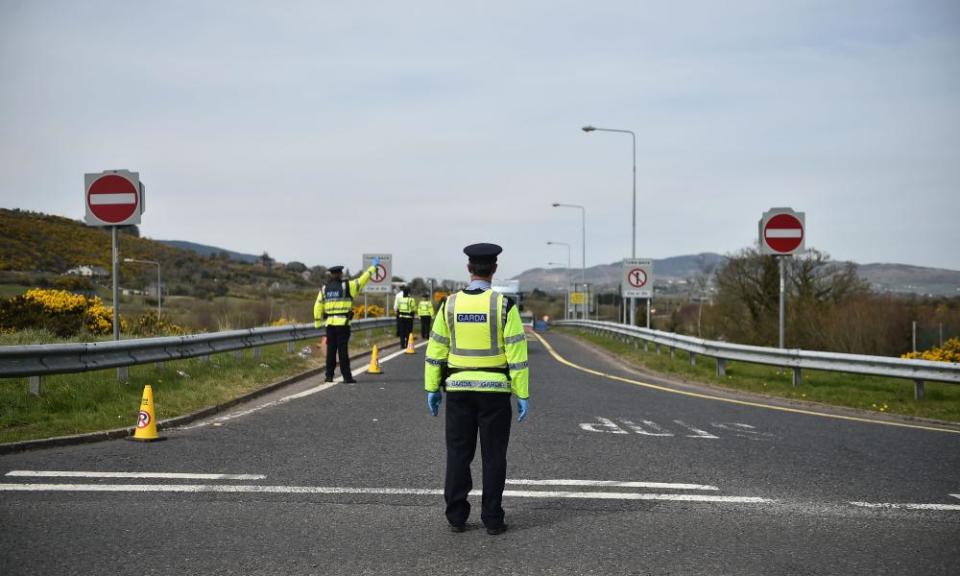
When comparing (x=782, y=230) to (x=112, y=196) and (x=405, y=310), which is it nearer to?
(x=112, y=196)

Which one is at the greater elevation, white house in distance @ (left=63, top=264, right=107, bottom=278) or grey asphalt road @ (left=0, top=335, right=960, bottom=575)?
white house in distance @ (left=63, top=264, right=107, bottom=278)

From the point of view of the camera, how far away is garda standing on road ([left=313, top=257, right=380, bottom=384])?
1511 centimetres

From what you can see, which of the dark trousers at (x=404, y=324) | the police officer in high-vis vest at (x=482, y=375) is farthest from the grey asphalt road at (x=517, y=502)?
the dark trousers at (x=404, y=324)

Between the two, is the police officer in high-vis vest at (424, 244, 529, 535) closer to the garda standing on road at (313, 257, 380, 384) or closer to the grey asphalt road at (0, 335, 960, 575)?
the grey asphalt road at (0, 335, 960, 575)

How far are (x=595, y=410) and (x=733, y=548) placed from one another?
6622 mm

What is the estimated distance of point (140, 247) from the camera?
74625 mm

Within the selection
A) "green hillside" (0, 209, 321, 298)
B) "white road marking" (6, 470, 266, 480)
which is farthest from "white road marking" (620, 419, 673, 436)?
"green hillside" (0, 209, 321, 298)

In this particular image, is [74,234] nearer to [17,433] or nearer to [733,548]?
[17,433]

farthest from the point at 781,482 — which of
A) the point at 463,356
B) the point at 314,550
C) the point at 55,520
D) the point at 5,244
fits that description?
the point at 5,244

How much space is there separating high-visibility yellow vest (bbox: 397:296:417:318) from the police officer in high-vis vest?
776 inches

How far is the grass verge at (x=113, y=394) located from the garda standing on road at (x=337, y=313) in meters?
1.07

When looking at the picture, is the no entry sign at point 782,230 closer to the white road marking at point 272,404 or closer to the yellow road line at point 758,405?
the yellow road line at point 758,405

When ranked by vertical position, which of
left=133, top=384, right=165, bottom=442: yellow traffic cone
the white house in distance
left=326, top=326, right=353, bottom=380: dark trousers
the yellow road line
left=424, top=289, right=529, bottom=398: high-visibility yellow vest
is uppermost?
the white house in distance

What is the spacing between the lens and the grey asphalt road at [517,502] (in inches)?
195
